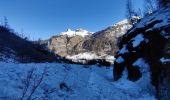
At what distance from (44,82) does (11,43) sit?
492 inches

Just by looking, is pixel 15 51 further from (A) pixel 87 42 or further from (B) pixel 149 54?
(A) pixel 87 42

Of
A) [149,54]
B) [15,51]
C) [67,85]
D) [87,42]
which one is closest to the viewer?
[67,85]

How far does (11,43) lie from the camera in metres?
27.3

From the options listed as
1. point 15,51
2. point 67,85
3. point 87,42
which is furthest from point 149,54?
point 87,42

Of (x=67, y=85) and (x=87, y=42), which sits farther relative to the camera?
(x=87, y=42)

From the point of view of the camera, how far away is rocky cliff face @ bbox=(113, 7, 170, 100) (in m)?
17.6

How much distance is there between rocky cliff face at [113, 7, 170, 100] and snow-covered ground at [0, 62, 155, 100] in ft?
1.77

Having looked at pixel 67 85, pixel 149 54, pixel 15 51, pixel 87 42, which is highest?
pixel 87 42

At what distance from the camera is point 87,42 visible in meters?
115

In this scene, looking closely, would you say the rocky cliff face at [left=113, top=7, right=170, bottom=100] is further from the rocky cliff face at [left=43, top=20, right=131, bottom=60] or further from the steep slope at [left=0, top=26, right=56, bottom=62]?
the rocky cliff face at [left=43, top=20, right=131, bottom=60]

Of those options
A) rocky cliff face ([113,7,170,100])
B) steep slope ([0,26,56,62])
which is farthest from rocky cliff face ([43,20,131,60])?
rocky cliff face ([113,7,170,100])

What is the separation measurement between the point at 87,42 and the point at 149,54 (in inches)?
3783

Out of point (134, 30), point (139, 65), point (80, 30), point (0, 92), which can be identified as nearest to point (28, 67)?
point (0, 92)

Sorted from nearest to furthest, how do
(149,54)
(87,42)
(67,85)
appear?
(67,85), (149,54), (87,42)
